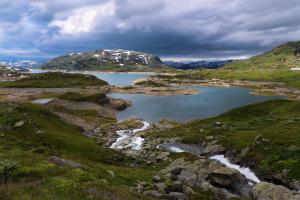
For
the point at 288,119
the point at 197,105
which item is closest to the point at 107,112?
the point at 197,105

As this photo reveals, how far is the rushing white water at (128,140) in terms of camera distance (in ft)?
327

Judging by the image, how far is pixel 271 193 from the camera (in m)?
48.0

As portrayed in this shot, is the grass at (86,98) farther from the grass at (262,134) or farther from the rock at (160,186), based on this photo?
the rock at (160,186)

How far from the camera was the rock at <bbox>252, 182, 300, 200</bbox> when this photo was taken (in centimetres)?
4664

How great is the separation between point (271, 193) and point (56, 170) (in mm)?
26442

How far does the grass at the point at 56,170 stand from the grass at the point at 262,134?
24.8 metres

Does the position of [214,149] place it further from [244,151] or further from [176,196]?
[176,196]

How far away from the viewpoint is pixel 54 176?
34.3 metres

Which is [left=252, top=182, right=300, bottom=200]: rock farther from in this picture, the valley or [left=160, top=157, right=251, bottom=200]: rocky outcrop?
[left=160, top=157, right=251, bottom=200]: rocky outcrop

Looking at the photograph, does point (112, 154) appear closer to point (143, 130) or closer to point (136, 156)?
point (136, 156)

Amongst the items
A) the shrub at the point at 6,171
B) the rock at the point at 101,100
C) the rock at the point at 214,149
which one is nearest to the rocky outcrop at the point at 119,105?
the rock at the point at 101,100

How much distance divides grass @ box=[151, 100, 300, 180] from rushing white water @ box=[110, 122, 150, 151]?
676 cm

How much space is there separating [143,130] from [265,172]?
Answer: 5955 centimetres

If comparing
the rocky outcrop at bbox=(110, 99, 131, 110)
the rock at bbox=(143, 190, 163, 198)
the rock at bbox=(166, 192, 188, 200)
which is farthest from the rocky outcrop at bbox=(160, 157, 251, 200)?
the rocky outcrop at bbox=(110, 99, 131, 110)
